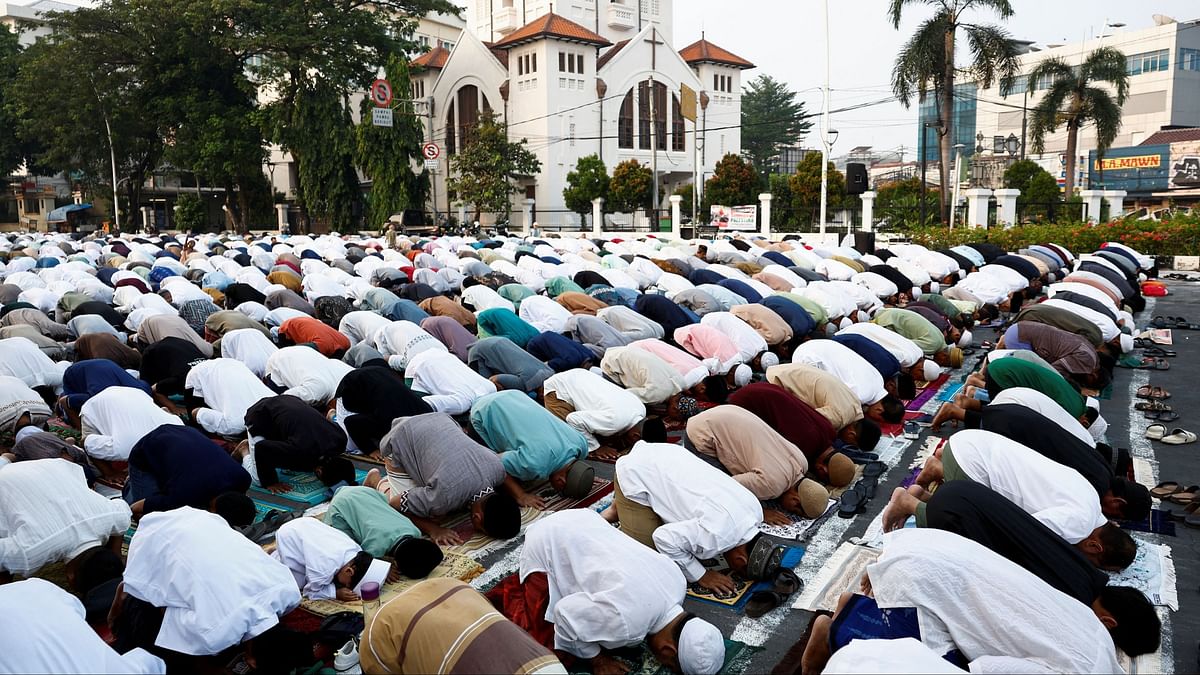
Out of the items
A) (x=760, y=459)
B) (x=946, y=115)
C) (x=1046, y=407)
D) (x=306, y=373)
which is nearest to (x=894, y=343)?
(x=1046, y=407)

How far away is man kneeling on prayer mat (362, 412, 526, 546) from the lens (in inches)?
172

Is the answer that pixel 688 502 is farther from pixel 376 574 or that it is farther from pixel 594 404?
pixel 594 404

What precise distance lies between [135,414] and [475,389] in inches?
80.6

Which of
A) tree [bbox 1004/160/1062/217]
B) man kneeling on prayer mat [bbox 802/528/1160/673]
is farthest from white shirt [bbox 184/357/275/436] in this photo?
tree [bbox 1004/160/1062/217]

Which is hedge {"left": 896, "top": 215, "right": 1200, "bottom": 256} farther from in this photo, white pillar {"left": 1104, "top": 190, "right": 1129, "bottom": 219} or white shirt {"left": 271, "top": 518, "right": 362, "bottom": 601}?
white shirt {"left": 271, "top": 518, "right": 362, "bottom": 601}

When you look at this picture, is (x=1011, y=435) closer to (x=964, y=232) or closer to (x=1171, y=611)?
(x=1171, y=611)

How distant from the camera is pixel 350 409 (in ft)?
18.5

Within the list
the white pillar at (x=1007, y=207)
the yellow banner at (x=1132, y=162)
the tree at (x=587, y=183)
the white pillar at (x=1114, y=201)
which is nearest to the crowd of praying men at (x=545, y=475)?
the white pillar at (x=1007, y=207)

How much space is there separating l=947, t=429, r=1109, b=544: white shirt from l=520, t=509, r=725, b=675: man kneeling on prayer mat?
1.59m

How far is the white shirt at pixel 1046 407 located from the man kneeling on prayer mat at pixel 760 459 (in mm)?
1213

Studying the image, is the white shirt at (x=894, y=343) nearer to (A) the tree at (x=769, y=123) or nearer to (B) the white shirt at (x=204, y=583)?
(B) the white shirt at (x=204, y=583)

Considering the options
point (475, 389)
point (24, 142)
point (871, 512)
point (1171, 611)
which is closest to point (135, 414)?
point (475, 389)

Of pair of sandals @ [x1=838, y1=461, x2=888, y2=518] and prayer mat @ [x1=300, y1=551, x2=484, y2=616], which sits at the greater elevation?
pair of sandals @ [x1=838, y1=461, x2=888, y2=518]

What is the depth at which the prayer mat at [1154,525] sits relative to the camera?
14.5 feet
